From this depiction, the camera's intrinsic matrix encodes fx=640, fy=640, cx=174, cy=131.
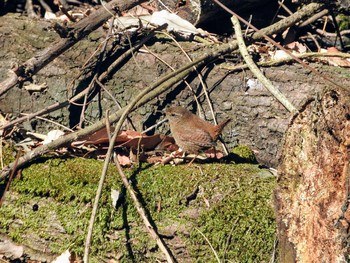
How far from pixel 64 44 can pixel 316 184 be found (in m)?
2.43

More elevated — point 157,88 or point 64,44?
point 64,44

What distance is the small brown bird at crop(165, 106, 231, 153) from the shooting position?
462 centimetres

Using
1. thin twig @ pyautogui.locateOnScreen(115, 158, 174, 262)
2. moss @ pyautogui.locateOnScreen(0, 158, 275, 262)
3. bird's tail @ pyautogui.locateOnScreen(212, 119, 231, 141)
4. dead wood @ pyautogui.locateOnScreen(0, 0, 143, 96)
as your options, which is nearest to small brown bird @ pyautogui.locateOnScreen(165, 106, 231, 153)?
bird's tail @ pyautogui.locateOnScreen(212, 119, 231, 141)

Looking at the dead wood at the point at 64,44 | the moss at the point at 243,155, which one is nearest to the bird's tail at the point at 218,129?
the moss at the point at 243,155

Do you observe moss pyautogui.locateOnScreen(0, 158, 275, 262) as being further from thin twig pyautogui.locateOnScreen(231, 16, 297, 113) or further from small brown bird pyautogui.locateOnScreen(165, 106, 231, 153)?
thin twig pyautogui.locateOnScreen(231, 16, 297, 113)

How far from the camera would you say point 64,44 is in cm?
495

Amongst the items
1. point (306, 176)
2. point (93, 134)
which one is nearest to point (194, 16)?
point (93, 134)

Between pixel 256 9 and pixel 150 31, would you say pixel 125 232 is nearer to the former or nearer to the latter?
pixel 150 31

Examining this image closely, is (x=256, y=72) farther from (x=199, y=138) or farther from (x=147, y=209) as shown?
(x=147, y=209)

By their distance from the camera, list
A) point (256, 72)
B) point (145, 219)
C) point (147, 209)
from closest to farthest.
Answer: point (145, 219) → point (147, 209) → point (256, 72)

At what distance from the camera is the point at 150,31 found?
5.33 metres

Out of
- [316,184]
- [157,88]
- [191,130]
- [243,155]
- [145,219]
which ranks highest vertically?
[316,184]

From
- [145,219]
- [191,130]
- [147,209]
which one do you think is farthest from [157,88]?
[145,219]

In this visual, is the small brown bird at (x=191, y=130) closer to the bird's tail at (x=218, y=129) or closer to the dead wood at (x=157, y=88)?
the bird's tail at (x=218, y=129)
